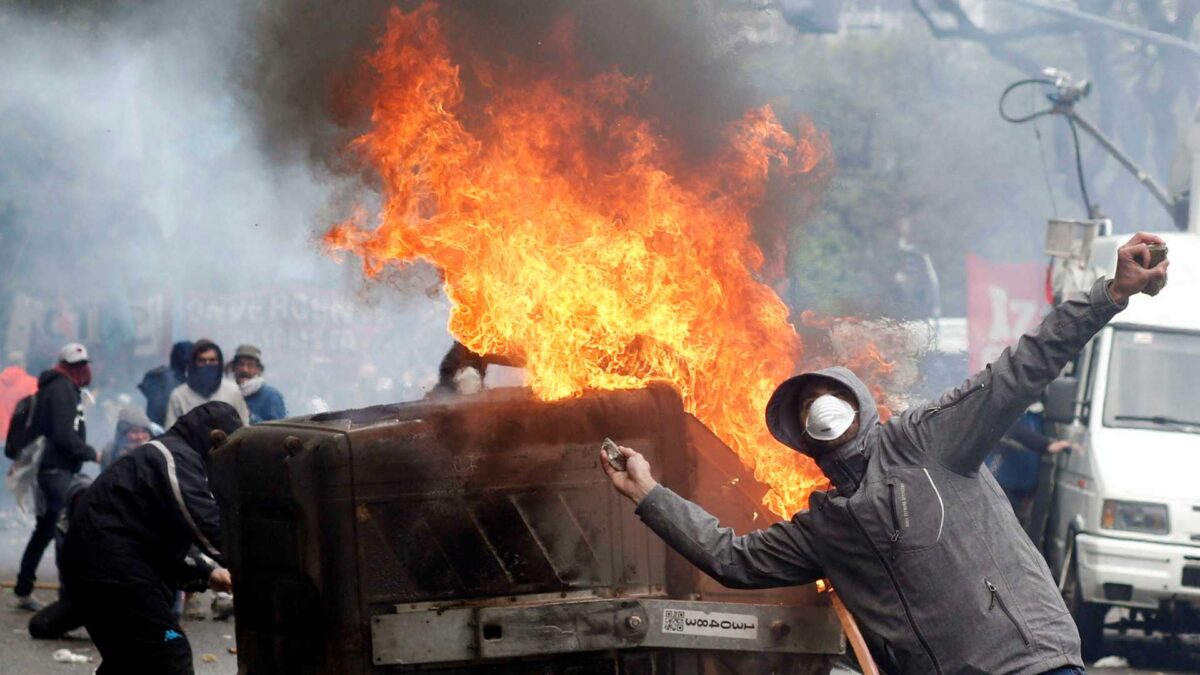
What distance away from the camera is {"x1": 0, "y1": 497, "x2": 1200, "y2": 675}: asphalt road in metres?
8.97

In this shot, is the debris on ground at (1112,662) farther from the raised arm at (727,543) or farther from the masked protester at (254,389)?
the raised arm at (727,543)

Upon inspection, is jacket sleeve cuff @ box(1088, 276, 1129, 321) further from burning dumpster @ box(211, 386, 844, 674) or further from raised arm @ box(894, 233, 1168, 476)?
burning dumpster @ box(211, 386, 844, 674)

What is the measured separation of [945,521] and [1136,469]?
20.8 feet

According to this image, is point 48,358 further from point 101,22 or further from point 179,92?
point 101,22

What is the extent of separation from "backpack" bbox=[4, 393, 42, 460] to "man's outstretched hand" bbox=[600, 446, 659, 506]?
7548mm

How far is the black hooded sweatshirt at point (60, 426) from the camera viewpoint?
1075 cm

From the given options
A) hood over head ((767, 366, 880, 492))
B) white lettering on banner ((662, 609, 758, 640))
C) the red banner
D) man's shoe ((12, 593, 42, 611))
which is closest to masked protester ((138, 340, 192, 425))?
man's shoe ((12, 593, 42, 611))

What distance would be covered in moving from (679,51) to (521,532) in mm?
3823

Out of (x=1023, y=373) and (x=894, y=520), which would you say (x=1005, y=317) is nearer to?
(x=1023, y=373)

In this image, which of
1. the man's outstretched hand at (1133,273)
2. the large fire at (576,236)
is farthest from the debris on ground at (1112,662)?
the man's outstretched hand at (1133,273)

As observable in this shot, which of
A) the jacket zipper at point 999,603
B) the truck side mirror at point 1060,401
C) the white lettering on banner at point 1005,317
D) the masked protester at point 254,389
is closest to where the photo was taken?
the jacket zipper at point 999,603

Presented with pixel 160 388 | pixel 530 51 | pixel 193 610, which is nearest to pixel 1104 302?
pixel 530 51

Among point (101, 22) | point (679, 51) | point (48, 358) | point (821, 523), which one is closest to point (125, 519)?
point (821, 523)

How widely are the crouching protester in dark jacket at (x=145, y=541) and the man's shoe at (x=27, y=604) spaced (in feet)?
16.9
